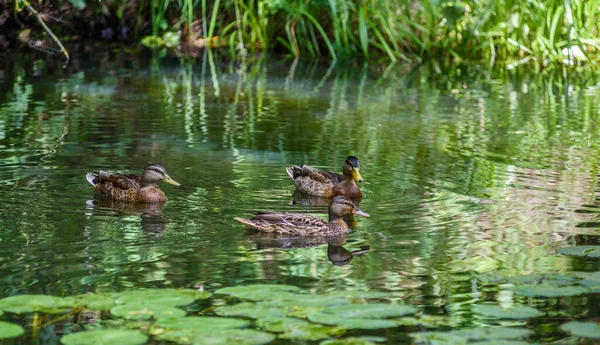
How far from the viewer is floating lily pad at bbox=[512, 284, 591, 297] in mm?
5551

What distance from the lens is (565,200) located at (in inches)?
327

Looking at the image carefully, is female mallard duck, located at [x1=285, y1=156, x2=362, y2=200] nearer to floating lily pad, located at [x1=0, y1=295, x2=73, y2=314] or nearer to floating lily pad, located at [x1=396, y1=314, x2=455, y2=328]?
floating lily pad, located at [x1=396, y1=314, x2=455, y2=328]

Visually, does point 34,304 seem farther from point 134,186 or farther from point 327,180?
point 327,180

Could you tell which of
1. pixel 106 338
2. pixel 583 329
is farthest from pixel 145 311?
pixel 583 329

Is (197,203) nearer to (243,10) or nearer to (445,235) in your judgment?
(445,235)

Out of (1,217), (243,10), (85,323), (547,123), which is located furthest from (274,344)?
(243,10)

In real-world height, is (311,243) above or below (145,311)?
below

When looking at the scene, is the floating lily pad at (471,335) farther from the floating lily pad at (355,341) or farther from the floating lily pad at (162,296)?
the floating lily pad at (162,296)

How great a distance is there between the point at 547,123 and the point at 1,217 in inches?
272

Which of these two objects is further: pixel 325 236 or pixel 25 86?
pixel 25 86

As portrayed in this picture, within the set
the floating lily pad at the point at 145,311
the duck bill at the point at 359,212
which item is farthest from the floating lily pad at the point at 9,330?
the duck bill at the point at 359,212

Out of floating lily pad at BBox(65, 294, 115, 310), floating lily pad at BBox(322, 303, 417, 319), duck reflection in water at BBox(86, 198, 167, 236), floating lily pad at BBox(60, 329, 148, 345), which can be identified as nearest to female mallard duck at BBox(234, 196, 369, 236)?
duck reflection in water at BBox(86, 198, 167, 236)

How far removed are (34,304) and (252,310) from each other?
0.98 m

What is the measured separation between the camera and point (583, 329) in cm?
490
